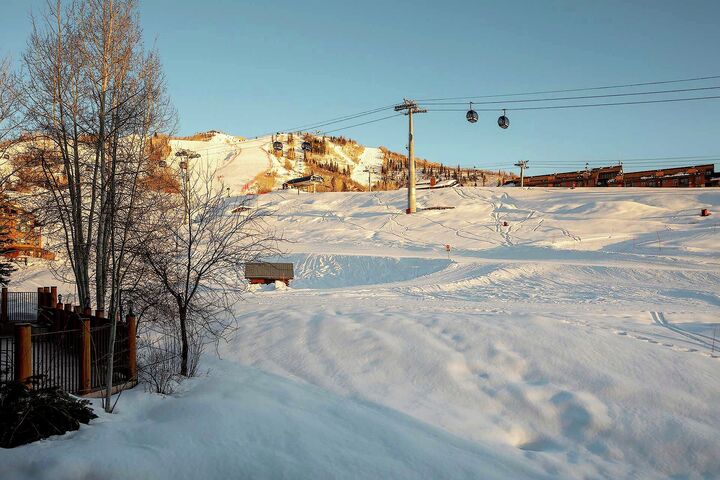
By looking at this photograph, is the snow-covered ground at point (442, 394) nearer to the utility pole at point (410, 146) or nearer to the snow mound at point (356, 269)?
the snow mound at point (356, 269)

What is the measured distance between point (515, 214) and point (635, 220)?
8.07 metres

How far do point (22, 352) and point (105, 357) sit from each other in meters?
1.91

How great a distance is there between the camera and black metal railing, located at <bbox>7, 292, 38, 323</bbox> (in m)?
17.5

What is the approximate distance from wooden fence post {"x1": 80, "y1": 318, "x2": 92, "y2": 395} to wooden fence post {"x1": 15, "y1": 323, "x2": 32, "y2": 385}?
1121 millimetres

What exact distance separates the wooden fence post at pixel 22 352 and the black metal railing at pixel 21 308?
10.8 m

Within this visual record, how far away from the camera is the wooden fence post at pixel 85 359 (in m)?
8.89

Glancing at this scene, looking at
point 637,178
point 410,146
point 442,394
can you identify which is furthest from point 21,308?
point 637,178

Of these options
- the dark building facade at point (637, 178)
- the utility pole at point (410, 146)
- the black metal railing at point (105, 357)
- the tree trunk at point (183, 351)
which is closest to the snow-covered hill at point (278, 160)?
the dark building facade at point (637, 178)

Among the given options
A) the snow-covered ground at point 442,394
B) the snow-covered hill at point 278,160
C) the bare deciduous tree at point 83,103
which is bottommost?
the snow-covered ground at point 442,394

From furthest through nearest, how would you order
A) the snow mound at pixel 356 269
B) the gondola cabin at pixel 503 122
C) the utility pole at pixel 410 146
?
the utility pole at pixel 410 146 < the gondola cabin at pixel 503 122 < the snow mound at pixel 356 269

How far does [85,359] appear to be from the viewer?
8953 mm

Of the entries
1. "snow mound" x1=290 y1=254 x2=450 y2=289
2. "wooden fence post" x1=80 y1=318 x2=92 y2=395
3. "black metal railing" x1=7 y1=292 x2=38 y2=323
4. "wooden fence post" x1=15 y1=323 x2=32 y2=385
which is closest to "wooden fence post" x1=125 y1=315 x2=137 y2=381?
"wooden fence post" x1=80 y1=318 x2=92 y2=395

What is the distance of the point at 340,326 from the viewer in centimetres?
1209

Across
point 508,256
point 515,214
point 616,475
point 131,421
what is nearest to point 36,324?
point 131,421
